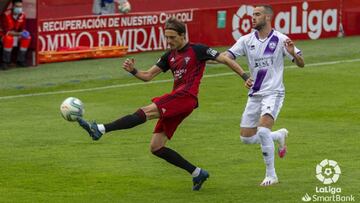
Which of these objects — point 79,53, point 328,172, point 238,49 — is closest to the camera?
point 238,49

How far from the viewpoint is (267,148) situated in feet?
48.6

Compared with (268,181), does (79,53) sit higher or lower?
lower

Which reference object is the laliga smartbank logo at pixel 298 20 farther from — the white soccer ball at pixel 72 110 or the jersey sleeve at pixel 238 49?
the white soccer ball at pixel 72 110

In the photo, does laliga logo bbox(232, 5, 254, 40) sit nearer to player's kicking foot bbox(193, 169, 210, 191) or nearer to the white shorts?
the white shorts

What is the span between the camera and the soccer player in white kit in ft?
49.3

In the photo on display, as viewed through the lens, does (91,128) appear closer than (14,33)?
Yes

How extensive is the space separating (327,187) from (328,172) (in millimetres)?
943

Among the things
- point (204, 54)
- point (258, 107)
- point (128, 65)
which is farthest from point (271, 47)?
point (128, 65)

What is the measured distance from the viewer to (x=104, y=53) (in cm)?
3042

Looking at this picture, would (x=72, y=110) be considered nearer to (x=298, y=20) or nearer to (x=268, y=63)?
(x=268, y=63)

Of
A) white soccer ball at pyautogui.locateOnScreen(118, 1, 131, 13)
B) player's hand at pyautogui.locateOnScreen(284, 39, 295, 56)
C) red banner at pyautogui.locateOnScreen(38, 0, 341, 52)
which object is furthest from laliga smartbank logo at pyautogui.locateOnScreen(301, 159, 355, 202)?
white soccer ball at pyautogui.locateOnScreen(118, 1, 131, 13)

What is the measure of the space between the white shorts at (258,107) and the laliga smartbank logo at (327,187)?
3.62 feet

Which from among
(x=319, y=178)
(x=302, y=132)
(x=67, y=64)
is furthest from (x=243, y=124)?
(x=67, y=64)

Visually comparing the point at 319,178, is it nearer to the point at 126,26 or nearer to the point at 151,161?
the point at 151,161
